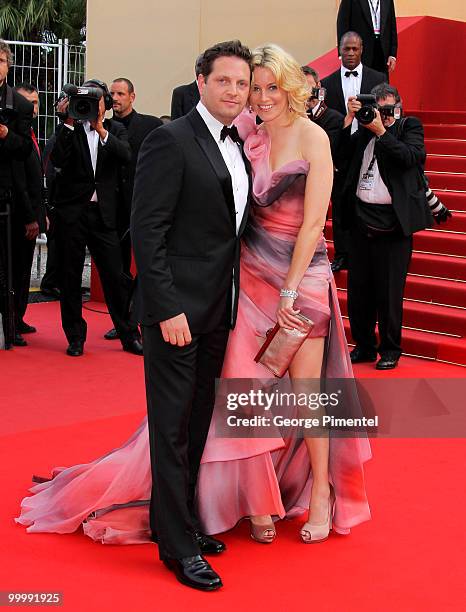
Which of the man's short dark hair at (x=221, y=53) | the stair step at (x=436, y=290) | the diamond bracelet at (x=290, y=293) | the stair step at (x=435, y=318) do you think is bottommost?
the stair step at (x=435, y=318)

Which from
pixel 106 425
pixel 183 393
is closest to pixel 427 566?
pixel 183 393

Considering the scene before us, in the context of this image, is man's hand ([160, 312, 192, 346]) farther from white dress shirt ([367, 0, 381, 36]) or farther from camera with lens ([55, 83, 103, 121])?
white dress shirt ([367, 0, 381, 36])

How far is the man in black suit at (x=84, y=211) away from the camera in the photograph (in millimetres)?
7559

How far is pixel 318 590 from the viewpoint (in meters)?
3.72

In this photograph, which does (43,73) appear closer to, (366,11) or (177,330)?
(366,11)

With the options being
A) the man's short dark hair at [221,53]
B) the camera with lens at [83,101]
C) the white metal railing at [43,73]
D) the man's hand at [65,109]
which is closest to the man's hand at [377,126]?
the camera with lens at [83,101]

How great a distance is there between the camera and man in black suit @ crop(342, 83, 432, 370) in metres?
7.23

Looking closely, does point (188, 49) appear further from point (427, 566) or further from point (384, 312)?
point (427, 566)

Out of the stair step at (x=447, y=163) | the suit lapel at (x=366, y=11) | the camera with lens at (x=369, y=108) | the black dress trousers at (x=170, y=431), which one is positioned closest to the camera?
the black dress trousers at (x=170, y=431)

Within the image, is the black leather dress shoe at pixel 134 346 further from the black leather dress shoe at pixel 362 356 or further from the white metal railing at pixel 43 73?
the white metal railing at pixel 43 73

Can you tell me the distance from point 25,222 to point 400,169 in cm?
273

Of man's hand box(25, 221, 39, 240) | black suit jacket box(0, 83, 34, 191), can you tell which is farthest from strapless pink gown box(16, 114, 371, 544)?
man's hand box(25, 221, 39, 240)

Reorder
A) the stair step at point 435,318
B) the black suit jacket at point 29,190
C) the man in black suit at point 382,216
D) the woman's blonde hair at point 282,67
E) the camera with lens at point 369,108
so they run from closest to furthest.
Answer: the woman's blonde hair at point 282,67 < the camera with lens at point 369,108 < the man in black suit at point 382,216 < the black suit jacket at point 29,190 < the stair step at point 435,318

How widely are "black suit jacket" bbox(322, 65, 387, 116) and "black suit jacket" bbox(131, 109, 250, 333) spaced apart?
5.97 m
